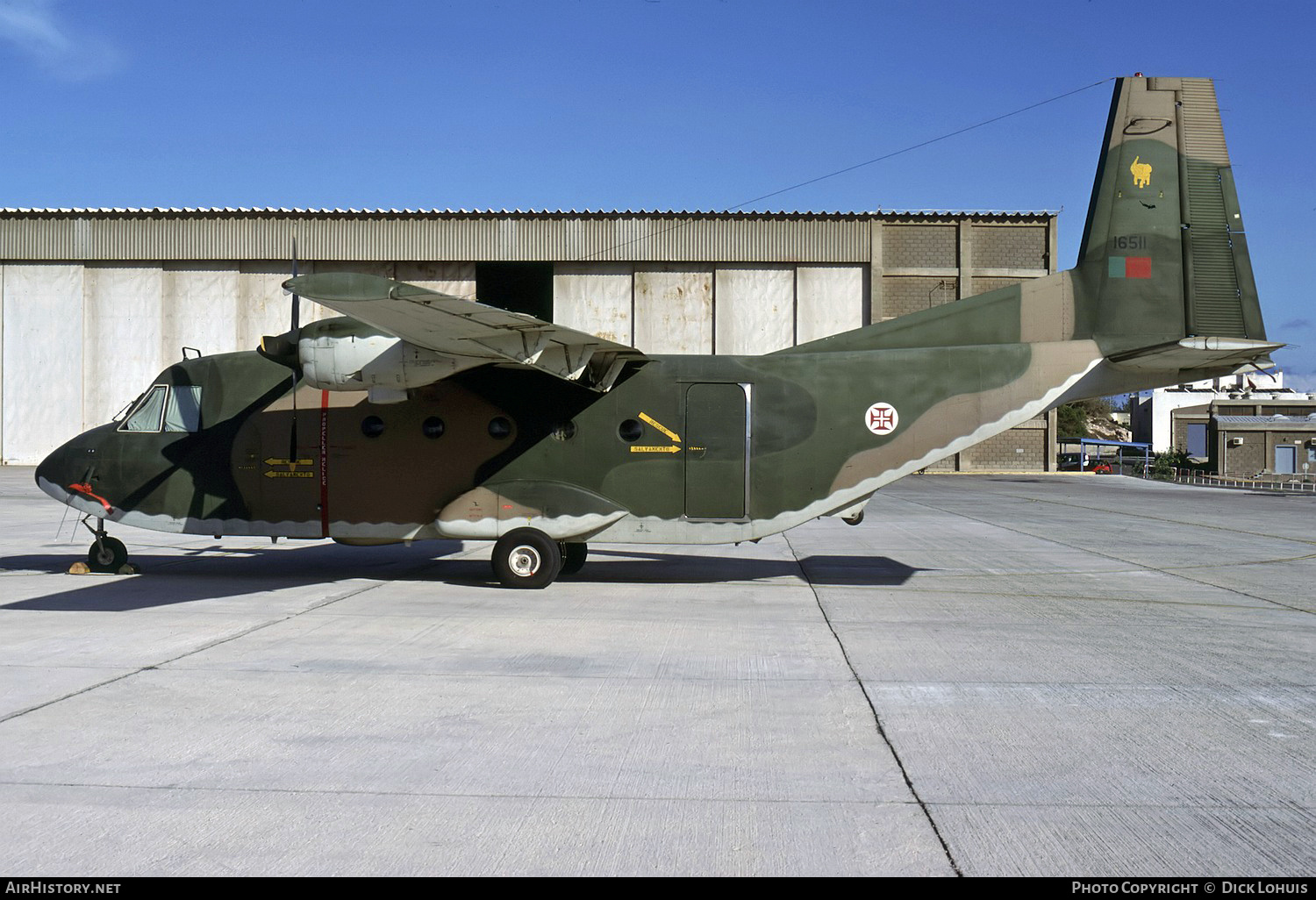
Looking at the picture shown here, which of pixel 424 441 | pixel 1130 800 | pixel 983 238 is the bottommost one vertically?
pixel 1130 800

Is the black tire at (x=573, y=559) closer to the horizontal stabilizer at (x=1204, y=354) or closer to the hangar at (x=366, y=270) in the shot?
the horizontal stabilizer at (x=1204, y=354)

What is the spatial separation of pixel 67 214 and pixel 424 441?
39.6 metres

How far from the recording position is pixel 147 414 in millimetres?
→ 12641

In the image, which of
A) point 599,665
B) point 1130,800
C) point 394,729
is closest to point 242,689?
point 394,729

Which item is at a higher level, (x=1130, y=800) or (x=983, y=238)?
(x=983, y=238)

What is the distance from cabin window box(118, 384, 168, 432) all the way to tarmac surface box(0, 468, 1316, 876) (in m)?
2.01

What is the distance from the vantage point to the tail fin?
11672 mm

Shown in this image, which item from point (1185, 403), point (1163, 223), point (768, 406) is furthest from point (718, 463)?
point (1185, 403)

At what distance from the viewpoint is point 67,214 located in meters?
42.3

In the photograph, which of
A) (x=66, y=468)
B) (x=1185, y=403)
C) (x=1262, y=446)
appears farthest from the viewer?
(x=1185, y=403)

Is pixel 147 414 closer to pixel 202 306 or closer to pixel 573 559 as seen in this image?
pixel 573 559

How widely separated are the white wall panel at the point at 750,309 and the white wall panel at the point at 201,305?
21989 mm

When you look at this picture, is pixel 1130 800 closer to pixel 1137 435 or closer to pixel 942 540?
pixel 942 540

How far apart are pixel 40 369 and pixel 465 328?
4103cm
